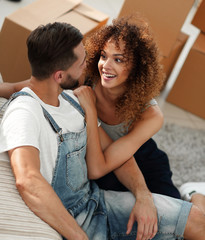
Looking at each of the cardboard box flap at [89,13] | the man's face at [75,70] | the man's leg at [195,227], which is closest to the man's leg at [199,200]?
the man's leg at [195,227]

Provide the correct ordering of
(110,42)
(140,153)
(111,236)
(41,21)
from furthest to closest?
1. (41,21)
2. (140,153)
3. (110,42)
4. (111,236)

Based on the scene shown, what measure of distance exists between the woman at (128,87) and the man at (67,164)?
0.12m

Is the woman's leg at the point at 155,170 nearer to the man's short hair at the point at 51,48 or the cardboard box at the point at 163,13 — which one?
the man's short hair at the point at 51,48

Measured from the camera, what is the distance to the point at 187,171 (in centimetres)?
253

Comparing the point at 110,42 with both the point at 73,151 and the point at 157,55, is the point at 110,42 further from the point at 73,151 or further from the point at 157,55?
the point at 73,151

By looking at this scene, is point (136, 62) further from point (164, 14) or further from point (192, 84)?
point (192, 84)

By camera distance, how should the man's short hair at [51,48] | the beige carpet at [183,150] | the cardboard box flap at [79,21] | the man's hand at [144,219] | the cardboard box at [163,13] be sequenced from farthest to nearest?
the cardboard box at [163,13] → the beige carpet at [183,150] → the cardboard box flap at [79,21] → the man's hand at [144,219] → the man's short hair at [51,48]

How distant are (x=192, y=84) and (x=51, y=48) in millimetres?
1875

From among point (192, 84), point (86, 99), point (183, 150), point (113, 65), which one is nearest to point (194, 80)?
point (192, 84)

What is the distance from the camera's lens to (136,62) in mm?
1780

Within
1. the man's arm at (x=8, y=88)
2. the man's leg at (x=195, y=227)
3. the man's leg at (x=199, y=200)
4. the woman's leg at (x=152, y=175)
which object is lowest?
→ the man's leg at (x=199, y=200)

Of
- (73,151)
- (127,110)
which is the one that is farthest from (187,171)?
(73,151)

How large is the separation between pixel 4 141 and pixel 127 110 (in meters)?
0.75

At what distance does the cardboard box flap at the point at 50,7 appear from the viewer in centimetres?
226
